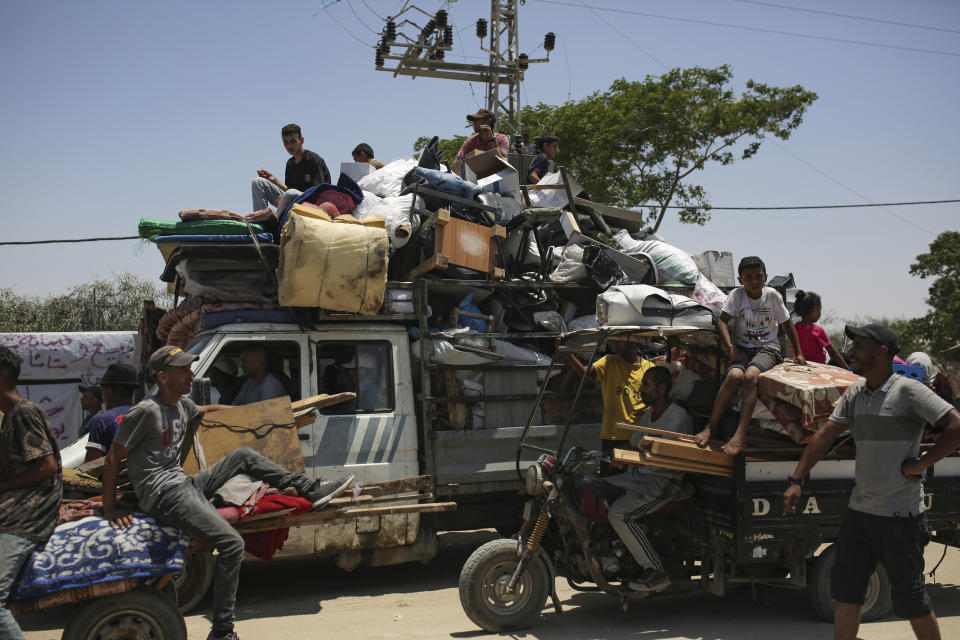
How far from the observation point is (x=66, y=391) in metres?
10.8

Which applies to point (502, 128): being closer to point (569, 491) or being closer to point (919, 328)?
point (919, 328)

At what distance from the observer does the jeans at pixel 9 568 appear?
3469mm

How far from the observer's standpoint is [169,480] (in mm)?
4074

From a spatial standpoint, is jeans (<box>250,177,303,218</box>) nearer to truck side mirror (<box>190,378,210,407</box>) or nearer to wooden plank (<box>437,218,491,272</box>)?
wooden plank (<box>437,218,491,272</box>)

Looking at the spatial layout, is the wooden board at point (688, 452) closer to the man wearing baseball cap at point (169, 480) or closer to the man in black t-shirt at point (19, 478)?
the man wearing baseball cap at point (169, 480)

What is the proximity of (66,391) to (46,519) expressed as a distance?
8.02 m

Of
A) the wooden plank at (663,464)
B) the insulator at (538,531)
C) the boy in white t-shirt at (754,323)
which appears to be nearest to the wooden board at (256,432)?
the insulator at (538,531)

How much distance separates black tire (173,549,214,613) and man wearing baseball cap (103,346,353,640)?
51.7 inches

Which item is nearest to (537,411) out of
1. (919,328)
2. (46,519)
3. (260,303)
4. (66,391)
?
(260,303)

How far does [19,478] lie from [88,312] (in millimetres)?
13252

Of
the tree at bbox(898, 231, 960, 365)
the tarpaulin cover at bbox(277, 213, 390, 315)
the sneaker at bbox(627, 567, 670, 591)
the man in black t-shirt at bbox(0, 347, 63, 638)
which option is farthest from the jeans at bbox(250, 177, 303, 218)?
the tree at bbox(898, 231, 960, 365)

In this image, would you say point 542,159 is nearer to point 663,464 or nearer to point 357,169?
point 357,169

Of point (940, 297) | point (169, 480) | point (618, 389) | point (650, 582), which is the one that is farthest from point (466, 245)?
point (940, 297)

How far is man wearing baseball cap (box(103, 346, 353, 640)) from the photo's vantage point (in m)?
3.99
